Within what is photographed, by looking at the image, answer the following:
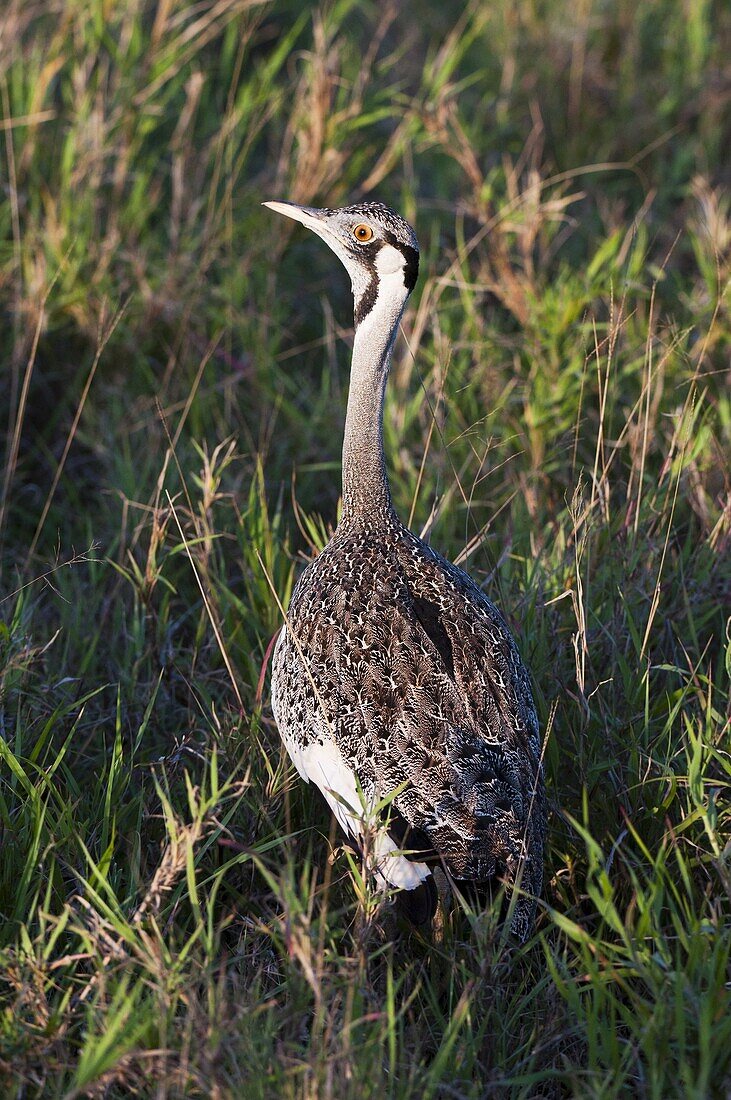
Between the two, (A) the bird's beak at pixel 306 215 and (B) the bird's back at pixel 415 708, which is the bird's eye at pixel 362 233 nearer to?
(A) the bird's beak at pixel 306 215

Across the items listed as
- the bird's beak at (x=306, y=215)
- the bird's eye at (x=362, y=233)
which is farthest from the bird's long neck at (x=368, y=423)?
the bird's beak at (x=306, y=215)

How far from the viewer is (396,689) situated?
2525mm

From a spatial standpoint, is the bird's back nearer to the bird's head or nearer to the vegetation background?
the vegetation background

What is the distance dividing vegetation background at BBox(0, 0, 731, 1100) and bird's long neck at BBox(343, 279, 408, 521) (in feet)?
0.75

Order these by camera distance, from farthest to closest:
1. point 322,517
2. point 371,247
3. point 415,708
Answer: point 322,517 → point 371,247 → point 415,708

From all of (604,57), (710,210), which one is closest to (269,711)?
(710,210)

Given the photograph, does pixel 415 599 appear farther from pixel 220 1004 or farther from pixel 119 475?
pixel 119 475

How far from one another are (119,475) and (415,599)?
1508mm

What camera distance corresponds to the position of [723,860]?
92.4 inches

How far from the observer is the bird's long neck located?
9.34 ft

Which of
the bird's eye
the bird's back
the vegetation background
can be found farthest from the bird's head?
the bird's back

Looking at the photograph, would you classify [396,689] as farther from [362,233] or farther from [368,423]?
[362,233]

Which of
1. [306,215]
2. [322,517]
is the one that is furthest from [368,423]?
[322,517]

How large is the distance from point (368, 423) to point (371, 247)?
40 centimetres
